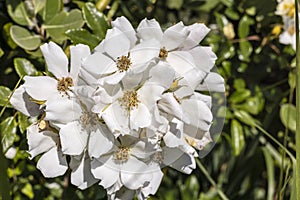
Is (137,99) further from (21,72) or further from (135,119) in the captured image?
(21,72)

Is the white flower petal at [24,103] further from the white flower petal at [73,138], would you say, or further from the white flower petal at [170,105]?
the white flower petal at [170,105]

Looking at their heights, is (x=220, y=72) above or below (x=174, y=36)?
below

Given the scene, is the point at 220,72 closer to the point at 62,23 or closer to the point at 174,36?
the point at 62,23

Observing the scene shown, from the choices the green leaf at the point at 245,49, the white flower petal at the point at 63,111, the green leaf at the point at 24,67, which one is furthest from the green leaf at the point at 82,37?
the green leaf at the point at 245,49

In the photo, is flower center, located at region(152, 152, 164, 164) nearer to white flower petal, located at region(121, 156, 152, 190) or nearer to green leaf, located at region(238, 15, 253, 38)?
white flower petal, located at region(121, 156, 152, 190)

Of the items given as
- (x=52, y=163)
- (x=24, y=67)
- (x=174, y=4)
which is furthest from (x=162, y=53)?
(x=174, y=4)

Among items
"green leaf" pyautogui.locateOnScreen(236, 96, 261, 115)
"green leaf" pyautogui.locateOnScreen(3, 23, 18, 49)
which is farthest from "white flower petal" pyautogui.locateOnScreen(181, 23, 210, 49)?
"green leaf" pyautogui.locateOnScreen(236, 96, 261, 115)

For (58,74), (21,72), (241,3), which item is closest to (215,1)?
(241,3)
